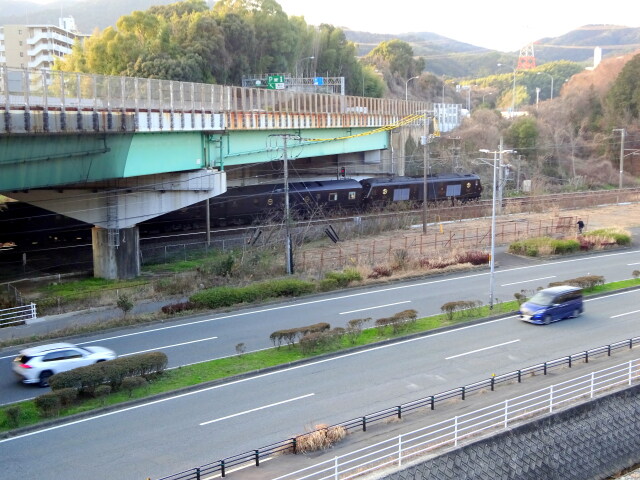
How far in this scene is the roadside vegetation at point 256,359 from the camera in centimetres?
1647

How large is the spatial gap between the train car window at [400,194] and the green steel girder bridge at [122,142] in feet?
34.6

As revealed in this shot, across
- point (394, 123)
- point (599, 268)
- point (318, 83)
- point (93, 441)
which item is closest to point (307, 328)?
point (93, 441)

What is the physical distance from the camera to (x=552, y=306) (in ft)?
82.1

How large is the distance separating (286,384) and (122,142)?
14.0 m

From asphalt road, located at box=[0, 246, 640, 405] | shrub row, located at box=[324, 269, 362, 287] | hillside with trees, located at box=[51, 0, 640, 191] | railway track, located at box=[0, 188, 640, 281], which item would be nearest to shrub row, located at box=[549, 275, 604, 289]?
asphalt road, located at box=[0, 246, 640, 405]

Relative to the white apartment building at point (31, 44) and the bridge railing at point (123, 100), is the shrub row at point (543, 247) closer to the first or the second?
the bridge railing at point (123, 100)

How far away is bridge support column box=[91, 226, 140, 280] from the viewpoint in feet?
101

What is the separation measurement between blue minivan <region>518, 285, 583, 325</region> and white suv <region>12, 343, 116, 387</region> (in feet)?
48.1

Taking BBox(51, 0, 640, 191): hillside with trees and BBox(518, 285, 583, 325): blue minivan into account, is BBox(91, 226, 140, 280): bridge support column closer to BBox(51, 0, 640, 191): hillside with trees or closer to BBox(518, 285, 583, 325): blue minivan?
BBox(518, 285, 583, 325): blue minivan

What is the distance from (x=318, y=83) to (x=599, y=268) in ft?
121

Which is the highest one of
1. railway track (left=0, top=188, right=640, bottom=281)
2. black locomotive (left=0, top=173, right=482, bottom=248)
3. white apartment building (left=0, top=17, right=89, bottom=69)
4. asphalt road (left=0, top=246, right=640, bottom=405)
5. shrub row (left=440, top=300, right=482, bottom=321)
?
white apartment building (left=0, top=17, right=89, bottom=69)

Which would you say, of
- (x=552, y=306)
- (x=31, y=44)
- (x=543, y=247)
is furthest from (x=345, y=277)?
(x=31, y=44)

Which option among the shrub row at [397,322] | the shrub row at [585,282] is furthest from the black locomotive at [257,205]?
the shrub row at [397,322]

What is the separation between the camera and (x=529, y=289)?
3033 cm
